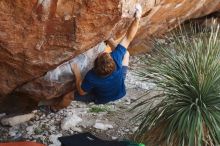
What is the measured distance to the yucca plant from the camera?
18.4 ft

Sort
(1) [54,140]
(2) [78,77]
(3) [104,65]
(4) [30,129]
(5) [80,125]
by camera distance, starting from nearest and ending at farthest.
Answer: (3) [104,65]
(2) [78,77]
(1) [54,140]
(4) [30,129]
(5) [80,125]

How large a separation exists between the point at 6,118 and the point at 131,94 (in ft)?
8.16

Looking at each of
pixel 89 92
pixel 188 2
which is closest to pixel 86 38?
pixel 89 92

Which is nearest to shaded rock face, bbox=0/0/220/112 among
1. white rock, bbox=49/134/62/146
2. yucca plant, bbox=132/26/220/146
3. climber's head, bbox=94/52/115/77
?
climber's head, bbox=94/52/115/77

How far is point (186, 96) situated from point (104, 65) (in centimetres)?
115

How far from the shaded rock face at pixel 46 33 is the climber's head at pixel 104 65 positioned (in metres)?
0.37

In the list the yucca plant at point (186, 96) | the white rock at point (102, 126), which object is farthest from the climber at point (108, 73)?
the white rock at point (102, 126)

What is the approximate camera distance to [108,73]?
18.2 feet

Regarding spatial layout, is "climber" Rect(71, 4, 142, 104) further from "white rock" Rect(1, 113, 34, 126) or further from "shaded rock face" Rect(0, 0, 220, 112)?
"white rock" Rect(1, 113, 34, 126)

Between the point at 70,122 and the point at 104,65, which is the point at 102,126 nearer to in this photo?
the point at 70,122

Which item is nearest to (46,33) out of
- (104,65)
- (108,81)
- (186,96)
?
(104,65)

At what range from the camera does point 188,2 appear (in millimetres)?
8422

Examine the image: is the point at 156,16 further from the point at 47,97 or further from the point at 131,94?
the point at 47,97

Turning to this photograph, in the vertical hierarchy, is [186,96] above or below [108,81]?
below
